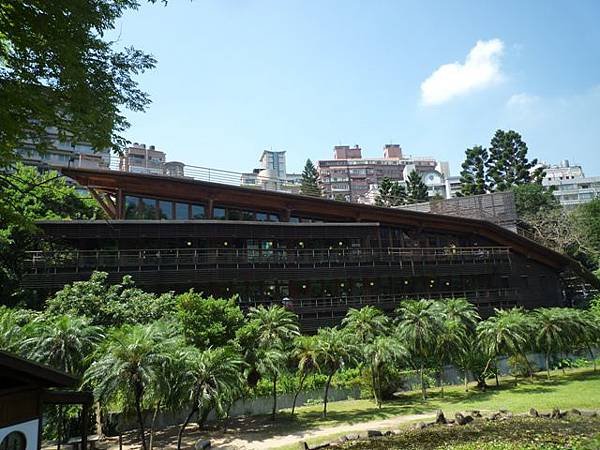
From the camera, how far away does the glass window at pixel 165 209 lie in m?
32.2

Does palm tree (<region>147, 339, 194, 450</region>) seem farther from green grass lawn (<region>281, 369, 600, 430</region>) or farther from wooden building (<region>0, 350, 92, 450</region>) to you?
green grass lawn (<region>281, 369, 600, 430</region>)

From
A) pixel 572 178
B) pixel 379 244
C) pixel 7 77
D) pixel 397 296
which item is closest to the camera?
pixel 7 77

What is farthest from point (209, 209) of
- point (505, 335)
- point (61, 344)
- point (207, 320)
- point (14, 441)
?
point (14, 441)

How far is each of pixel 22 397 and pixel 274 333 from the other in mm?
14580

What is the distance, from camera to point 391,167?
128875 millimetres

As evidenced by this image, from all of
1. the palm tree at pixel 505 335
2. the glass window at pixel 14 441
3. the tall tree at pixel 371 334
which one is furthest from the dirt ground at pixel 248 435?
the glass window at pixel 14 441

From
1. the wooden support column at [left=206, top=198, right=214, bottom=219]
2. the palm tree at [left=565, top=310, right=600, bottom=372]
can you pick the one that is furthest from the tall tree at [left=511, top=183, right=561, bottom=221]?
the wooden support column at [left=206, top=198, right=214, bottom=219]

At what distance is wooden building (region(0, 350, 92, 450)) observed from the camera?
8.51m

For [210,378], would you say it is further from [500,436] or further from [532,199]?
[532,199]

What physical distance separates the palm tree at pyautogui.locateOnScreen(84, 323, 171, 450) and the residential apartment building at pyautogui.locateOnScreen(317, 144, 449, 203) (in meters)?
100

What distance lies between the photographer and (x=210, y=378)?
1706cm

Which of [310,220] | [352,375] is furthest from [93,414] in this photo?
[310,220]

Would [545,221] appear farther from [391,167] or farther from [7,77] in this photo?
[391,167]

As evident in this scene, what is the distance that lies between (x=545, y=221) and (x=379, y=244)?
25573 mm
